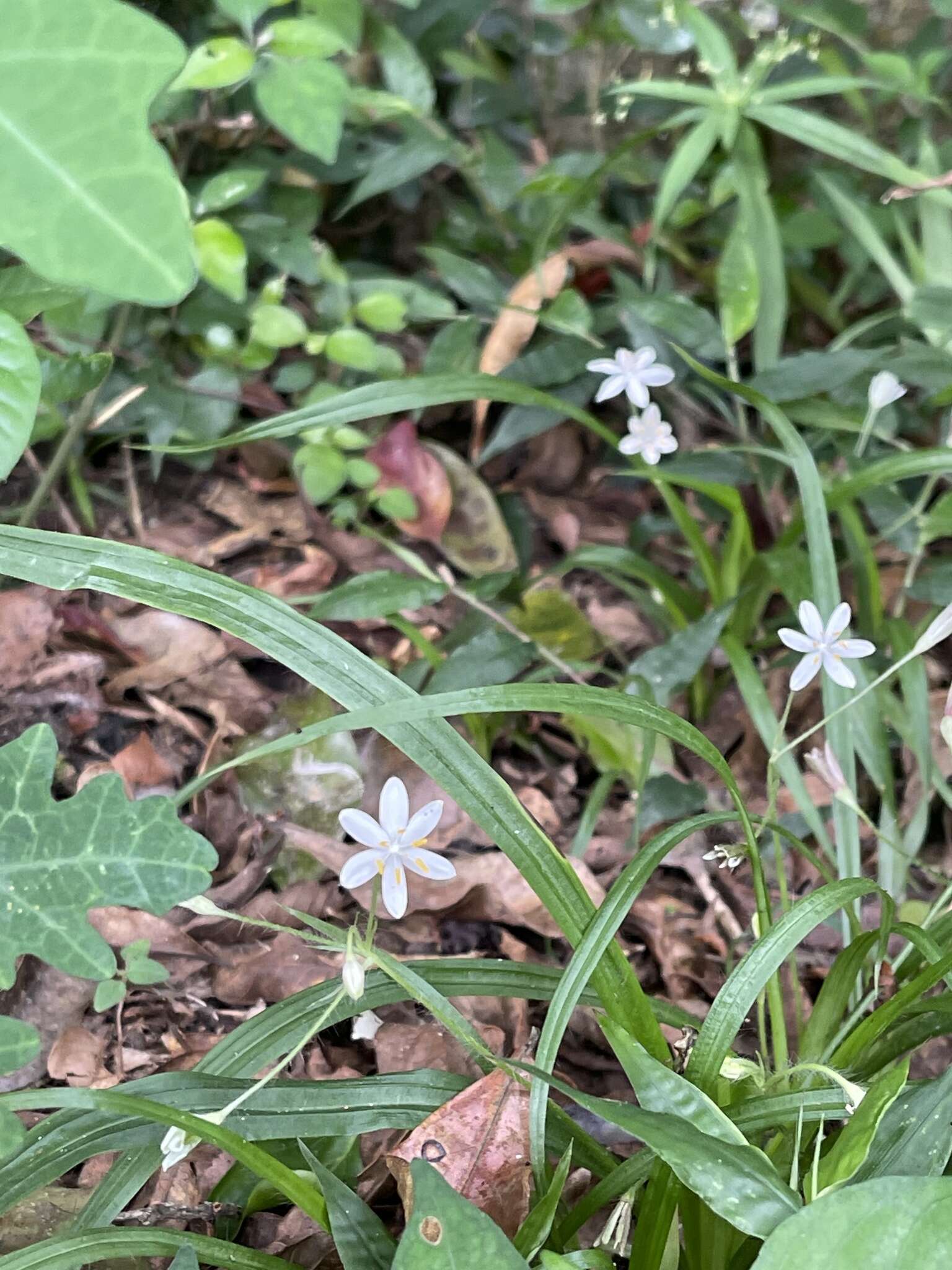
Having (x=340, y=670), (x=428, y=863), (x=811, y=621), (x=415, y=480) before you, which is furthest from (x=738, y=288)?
(x=428, y=863)

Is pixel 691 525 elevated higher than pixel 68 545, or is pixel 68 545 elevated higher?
pixel 68 545

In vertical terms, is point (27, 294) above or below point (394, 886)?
above

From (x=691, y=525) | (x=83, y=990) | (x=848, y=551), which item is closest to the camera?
(x=83, y=990)

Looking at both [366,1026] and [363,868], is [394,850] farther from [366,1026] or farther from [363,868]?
[366,1026]

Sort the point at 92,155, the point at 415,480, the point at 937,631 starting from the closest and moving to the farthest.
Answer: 1. the point at 92,155
2. the point at 937,631
3. the point at 415,480

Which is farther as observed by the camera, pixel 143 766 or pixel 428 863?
pixel 143 766

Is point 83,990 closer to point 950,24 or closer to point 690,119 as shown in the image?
point 690,119

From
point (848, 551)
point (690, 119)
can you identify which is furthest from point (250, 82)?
point (848, 551)
